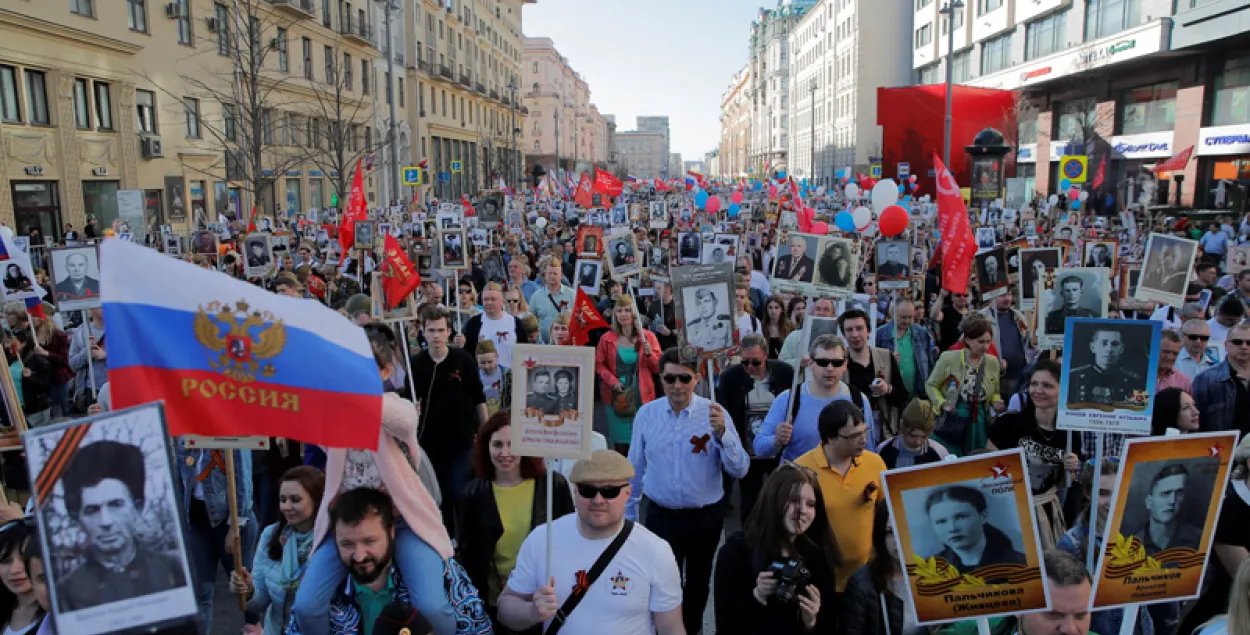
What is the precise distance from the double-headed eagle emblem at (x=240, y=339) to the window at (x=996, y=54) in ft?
173

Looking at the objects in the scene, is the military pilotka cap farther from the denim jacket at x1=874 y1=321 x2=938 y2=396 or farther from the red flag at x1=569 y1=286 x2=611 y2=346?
the red flag at x1=569 y1=286 x2=611 y2=346

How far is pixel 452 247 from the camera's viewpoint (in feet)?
41.4

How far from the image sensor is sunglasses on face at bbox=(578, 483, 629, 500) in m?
3.31

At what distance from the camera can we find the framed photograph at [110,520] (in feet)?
7.50

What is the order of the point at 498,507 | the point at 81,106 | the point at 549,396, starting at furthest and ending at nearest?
the point at 81,106 < the point at 498,507 < the point at 549,396

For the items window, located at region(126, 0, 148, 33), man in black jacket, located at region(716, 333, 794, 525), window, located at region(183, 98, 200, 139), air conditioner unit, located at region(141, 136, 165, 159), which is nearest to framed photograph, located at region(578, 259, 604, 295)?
man in black jacket, located at region(716, 333, 794, 525)

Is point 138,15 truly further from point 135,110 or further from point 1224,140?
point 1224,140

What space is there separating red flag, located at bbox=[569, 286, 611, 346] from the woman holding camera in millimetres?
4757

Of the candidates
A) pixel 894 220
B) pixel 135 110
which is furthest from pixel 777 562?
pixel 135 110

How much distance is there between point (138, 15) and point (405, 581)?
29.9 m

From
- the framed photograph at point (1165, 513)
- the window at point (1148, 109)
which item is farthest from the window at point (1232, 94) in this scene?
the framed photograph at point (1165, 513)

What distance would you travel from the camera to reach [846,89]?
77.1 meters

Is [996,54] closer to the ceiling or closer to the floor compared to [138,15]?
closer to the ceiling

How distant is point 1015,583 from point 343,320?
8.28ft
